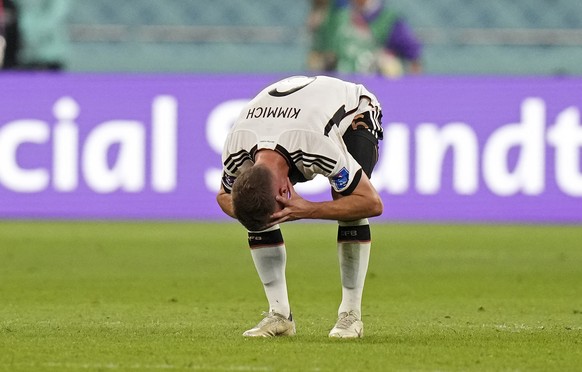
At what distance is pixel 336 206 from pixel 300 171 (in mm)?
364

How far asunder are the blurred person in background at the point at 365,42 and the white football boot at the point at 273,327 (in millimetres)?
10095

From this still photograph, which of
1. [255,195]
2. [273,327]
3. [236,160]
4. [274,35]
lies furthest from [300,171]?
[274,35]

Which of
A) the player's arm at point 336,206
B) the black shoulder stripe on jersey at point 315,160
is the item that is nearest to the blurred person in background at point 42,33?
the black shoulder stripe on jersey at point 315,160

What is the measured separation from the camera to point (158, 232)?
49.3ft

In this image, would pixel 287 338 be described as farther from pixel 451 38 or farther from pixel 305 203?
pixel 451 38

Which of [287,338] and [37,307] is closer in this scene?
[287,338]

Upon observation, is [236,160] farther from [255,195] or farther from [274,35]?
[274,35]

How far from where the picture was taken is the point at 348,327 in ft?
24.6

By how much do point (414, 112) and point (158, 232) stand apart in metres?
2.99

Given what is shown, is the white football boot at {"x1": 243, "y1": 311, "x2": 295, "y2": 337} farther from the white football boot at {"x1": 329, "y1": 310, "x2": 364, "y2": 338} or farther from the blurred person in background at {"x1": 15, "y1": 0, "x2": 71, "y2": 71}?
the blurred person in background at {"x1": 15, "y1": 0, "x2": 71, "y2": 71}

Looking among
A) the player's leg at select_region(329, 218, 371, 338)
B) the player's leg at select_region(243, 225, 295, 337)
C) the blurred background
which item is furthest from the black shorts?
the blurred background

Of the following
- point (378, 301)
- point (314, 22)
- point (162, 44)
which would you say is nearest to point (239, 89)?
point (314, 22)

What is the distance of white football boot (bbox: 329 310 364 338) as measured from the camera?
746cm

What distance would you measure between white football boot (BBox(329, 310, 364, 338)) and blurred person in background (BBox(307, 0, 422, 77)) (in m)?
10.1
